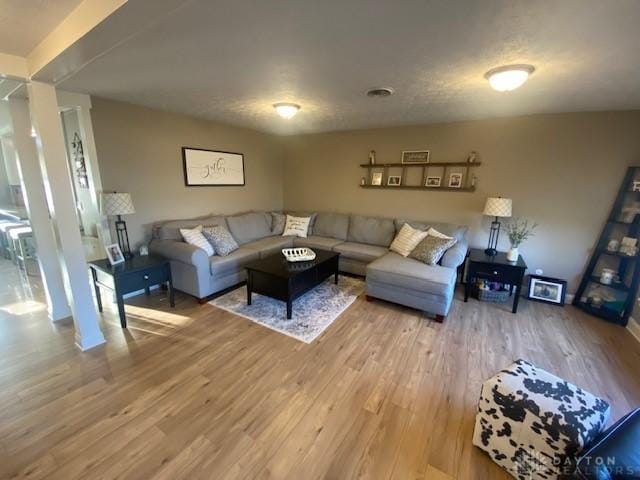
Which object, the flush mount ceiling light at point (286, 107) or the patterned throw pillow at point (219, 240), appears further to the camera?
the patterned throw pillow at point (219, 240)

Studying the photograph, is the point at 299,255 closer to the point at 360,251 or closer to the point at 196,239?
the point at 360,251

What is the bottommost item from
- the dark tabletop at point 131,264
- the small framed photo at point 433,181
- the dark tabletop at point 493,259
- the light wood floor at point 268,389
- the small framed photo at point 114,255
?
the light wood floor at point 268,389

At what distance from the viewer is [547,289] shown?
3.35 meters

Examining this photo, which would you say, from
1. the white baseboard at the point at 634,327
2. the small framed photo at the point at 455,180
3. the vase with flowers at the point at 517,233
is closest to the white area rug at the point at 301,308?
the vase with flowers at the point at 517,233

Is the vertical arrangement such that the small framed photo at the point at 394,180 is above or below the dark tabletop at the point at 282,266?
above

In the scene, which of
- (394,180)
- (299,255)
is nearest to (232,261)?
(299,255)

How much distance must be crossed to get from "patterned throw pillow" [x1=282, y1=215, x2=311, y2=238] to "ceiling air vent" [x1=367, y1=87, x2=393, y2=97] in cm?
244

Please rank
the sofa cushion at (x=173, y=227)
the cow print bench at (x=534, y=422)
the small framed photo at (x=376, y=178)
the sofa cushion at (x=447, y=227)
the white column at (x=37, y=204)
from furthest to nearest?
the small framed photo at (x=376, y=178) < the sofa cushion at (x=447, y=227) < the sofa cushion at (x=173, y=227) < the white column at (x=37, y=204) < the cow print bench at (x=534, y=422)

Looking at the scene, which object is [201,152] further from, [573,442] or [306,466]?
[573,442]

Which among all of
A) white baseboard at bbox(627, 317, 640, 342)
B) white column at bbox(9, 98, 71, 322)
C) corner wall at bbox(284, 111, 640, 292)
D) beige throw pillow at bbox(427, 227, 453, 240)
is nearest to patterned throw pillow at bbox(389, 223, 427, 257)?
beige throw pillow at bbox(427, 227, 453, 240)

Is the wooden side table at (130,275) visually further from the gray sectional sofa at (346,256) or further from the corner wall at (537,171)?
the corner wall at (537,171)

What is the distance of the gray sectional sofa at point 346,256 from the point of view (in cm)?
293

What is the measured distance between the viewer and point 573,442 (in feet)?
3.97

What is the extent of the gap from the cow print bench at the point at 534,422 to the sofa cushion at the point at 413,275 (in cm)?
128
